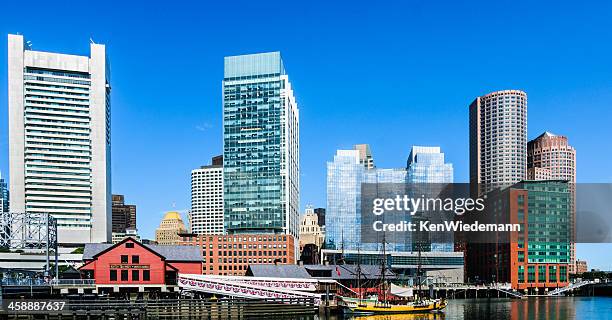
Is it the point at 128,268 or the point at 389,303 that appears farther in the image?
the point at 389,303

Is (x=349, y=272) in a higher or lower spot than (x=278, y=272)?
lower

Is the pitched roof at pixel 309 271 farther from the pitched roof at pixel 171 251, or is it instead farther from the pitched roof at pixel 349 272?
the pitched roof at pixel 171 251

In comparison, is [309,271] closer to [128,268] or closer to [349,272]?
[349,272]

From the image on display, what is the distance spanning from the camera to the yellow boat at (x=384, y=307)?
97312 mm

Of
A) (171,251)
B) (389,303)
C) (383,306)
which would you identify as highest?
(171,251)

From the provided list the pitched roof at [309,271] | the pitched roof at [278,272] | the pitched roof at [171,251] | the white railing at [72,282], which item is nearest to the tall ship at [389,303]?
the pitched roof at [309,271]

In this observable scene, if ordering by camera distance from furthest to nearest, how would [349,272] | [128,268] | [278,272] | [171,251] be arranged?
[349,272], [278,272], [171,251], [128,268]

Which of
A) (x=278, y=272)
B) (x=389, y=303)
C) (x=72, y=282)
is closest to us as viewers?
(x=72, y=282)

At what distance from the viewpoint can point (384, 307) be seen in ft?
329

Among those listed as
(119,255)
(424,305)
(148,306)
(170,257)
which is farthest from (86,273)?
(424,305)

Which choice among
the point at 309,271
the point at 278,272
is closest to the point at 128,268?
the point at 278,272

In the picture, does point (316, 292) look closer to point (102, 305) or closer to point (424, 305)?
point (424, 305)

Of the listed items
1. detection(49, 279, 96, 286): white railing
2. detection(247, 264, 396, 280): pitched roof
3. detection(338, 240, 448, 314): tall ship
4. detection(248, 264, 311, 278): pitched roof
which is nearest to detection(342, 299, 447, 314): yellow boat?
detection(338, 240, 448, 314): tall ship

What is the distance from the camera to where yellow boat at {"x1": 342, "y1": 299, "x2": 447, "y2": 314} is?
319 ft
